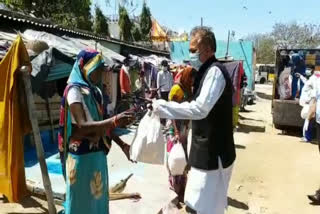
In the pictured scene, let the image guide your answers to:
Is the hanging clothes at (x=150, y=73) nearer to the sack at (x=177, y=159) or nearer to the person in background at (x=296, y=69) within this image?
the person in background at (x=296, y=69)

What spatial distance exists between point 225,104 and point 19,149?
2.53 meters

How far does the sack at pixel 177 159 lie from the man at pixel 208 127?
3.78 feet

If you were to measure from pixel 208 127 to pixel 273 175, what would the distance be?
430 centimetres

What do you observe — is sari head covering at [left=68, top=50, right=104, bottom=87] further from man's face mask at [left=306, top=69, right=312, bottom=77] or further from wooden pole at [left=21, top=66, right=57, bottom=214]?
man's face mask at [left=306, top=69, right=312, bottom=77]

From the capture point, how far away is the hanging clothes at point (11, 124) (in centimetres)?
408

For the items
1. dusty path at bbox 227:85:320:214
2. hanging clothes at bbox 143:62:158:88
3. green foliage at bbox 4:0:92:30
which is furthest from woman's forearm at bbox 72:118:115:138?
green foliage at bbox 4:0:92:30

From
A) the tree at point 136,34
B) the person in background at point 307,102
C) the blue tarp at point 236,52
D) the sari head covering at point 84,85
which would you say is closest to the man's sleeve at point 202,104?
the sari head covering at point 84,85

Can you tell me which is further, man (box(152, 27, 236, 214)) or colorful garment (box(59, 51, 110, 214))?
colorful garment (box(59, 51, 110, 214))

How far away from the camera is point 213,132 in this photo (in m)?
2.77

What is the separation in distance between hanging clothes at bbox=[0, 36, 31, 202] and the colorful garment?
55.7 inches

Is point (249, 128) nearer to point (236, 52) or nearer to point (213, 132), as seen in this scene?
point (213, 132)

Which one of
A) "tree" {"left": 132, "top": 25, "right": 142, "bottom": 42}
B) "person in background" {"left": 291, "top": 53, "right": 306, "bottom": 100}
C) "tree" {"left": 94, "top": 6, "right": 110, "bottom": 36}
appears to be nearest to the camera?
"person in background" {"left": 291, "top": 53, "right": 306, "bottom": 100}

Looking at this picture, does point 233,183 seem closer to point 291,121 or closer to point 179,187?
point 179,187

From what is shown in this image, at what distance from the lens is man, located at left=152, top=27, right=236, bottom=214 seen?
266 cm
